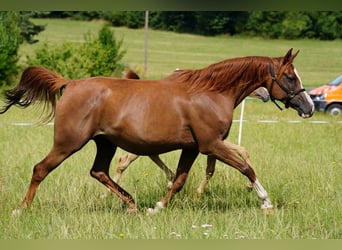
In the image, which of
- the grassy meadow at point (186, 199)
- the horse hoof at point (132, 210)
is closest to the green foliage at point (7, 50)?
the grassy meadow at point (186, 199)

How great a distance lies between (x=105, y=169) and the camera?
6.73 metres

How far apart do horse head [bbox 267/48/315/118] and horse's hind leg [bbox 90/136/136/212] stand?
1.84 meters

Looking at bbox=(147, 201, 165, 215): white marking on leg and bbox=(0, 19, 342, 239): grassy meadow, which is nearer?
bbox=(0, 19, 342, 239): grassy meadow

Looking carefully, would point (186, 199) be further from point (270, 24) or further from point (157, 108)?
point (270, 24)

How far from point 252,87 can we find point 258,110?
16.7 metres

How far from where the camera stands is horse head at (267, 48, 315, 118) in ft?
21.7

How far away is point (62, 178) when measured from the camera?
7.80 meters

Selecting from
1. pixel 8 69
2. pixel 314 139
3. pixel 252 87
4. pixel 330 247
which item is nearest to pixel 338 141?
pixel 314 139

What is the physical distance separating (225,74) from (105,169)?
1.62 m

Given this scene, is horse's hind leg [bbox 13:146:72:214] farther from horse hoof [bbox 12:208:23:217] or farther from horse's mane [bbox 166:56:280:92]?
horse's mane [bbox 166:56:280:92]

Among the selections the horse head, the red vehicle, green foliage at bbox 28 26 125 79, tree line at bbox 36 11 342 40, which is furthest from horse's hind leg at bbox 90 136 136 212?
green foliage at bbox 28 26 125 79

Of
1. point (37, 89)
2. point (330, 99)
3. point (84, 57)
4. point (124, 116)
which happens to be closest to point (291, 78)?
point (124, 116)

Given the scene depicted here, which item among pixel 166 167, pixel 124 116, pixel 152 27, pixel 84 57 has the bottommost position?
pixel 84 57

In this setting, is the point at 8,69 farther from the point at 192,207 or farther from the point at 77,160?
the point at 192,207
